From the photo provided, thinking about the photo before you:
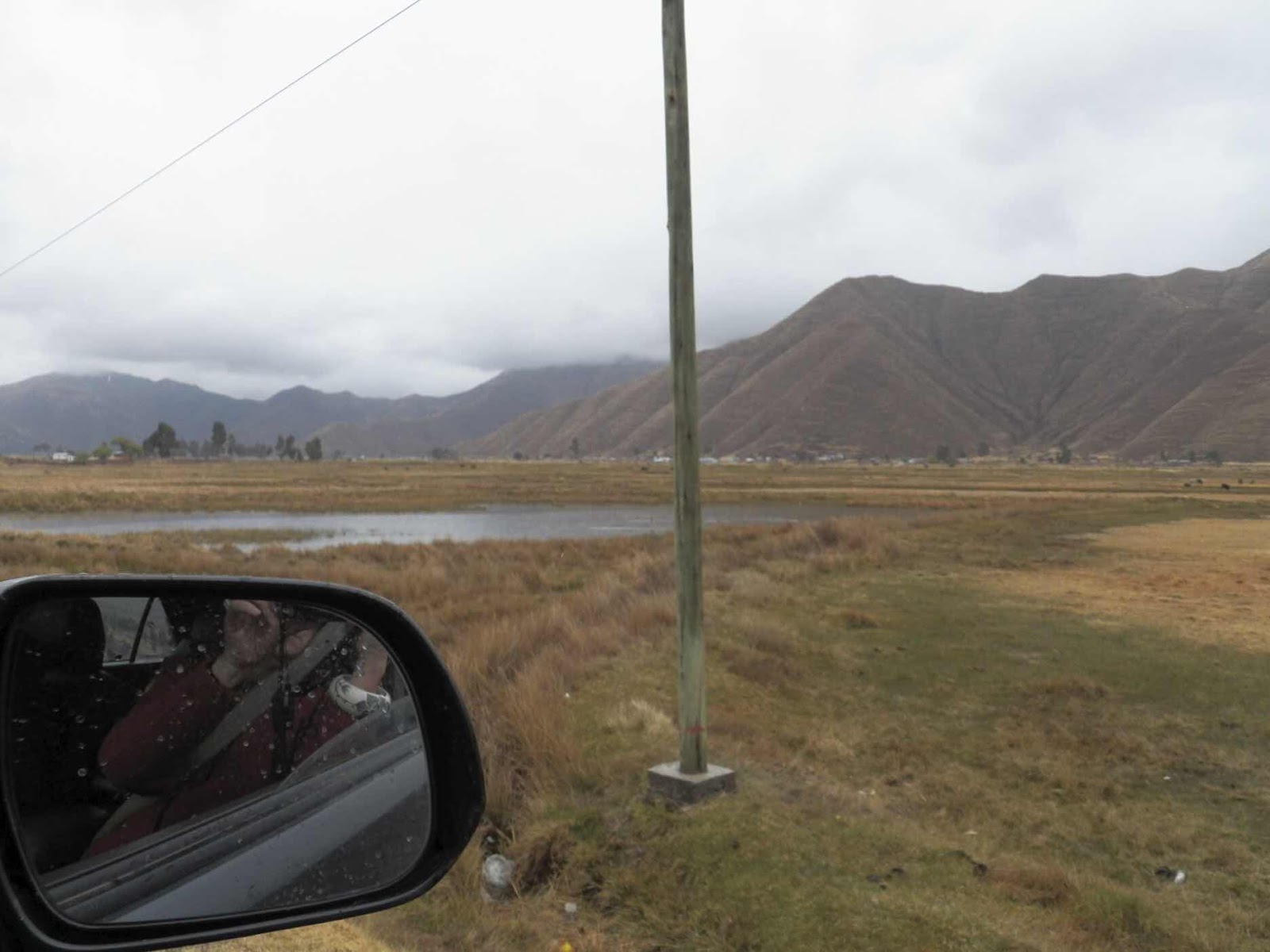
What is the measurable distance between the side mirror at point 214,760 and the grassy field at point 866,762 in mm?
2354

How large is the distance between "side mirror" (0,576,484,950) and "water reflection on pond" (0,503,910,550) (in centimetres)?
2964

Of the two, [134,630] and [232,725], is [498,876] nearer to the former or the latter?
[232,725]

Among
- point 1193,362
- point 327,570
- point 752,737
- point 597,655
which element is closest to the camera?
point 752,737

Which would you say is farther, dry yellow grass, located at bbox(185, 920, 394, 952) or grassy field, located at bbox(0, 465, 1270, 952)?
grassy field, located at bbox(0, 465, 1270, 952)

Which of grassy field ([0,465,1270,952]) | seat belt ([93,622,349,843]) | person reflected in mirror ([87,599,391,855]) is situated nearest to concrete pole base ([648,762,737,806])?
grassy field ([0,465,1270,952])

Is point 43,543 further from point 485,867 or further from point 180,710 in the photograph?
point 180,710

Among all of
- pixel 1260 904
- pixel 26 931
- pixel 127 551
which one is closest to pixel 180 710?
pixel 26 931

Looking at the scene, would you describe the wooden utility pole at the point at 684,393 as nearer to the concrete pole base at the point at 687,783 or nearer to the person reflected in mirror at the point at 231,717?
the concrete pole base at the point at 687,783

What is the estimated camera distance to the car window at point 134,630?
1.56 metres

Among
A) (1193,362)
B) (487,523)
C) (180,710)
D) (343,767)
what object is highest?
(1193,362)

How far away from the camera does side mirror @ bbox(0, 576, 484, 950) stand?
145cm

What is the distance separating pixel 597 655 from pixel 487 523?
32526 mm

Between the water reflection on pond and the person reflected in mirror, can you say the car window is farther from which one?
the water reflection on pond

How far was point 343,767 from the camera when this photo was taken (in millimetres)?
2209
